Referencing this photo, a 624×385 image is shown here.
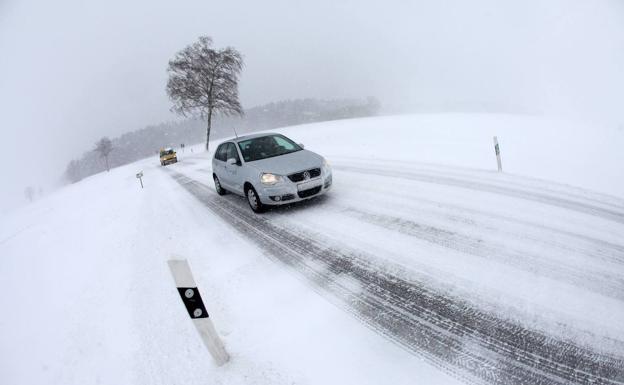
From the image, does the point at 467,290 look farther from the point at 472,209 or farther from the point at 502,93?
the point at 502,93

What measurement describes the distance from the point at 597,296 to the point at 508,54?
11597cm

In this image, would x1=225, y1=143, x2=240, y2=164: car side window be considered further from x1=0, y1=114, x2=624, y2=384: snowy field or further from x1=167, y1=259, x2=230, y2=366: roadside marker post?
x1=167, y1=259, x2=230, y2=366: roadside marker post

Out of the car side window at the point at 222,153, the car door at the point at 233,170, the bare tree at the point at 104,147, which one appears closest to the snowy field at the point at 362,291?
the car door at the point at 233,170

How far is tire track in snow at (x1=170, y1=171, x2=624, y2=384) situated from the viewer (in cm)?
243

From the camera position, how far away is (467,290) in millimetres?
3494

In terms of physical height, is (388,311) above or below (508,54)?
below

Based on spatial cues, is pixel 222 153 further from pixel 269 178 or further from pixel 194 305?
pixel 194 305

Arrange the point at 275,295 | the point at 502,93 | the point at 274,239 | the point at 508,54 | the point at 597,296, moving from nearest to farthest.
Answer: the point at 597,296 < the point at 275,295 < the point at 274,239 < the point at 502,93 < the point at 508,54

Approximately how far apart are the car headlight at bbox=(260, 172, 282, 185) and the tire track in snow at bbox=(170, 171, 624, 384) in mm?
2259

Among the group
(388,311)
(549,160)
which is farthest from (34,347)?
(549,160)

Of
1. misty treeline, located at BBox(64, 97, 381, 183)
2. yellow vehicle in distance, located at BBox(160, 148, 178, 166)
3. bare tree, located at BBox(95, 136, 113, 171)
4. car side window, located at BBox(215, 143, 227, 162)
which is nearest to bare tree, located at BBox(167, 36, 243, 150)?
yellow vehicle in distance, located at BBox(160, 148, 178, 166)

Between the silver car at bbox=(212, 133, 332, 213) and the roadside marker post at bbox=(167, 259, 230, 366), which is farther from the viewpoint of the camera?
the silver car at bbox=(212, 133, 332, 213)

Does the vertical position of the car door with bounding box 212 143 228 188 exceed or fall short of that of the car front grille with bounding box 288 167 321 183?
it exceeds it

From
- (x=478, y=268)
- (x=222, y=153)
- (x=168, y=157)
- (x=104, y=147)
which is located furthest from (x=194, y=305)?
(x=104, y=147)
